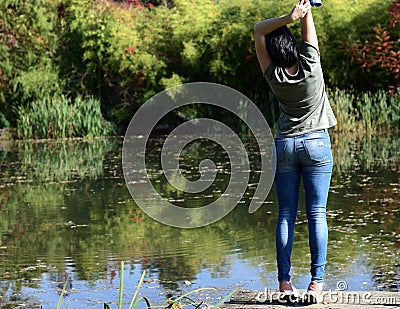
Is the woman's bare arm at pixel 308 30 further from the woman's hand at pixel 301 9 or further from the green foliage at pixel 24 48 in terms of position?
the green foliage at pixel 24 48

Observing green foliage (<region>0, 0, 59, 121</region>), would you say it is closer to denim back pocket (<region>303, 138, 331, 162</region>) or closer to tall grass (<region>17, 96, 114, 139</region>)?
tall grass (<region>17, 96, 114, 139</region>)

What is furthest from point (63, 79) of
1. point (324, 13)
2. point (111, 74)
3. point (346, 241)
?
point (346, 241)

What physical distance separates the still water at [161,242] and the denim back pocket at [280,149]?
112 cm

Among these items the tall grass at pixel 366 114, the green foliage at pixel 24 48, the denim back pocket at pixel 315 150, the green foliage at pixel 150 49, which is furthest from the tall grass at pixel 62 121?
the denim back pocket at pixel 315 150

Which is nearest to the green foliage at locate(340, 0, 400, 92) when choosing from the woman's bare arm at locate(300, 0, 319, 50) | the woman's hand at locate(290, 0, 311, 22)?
the woman's bare arm at locate(300, 0, 319, 50)

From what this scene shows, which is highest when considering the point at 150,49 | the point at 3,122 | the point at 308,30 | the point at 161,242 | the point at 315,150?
the point at 150,49

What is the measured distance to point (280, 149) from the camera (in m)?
3.72

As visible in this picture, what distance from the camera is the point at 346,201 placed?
7934 mm

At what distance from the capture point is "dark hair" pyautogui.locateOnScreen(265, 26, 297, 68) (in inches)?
145

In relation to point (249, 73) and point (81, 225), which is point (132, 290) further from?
point (249, 73)

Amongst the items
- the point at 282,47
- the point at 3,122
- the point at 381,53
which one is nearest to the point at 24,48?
the point at 3,122

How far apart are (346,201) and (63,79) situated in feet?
46.0

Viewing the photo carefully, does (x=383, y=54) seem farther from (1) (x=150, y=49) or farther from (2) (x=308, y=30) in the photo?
(2) (x=308, y=30)

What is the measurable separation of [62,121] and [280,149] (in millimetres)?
15156
